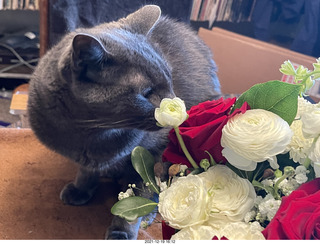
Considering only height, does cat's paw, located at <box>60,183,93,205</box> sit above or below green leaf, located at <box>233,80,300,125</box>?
below

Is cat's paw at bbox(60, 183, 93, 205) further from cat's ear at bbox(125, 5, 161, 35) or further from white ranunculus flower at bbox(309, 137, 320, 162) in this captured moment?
white ranunculus flower at bbox(309, 137, 320, 162)

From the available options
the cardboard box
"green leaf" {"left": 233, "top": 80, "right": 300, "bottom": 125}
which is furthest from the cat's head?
the cardboard box

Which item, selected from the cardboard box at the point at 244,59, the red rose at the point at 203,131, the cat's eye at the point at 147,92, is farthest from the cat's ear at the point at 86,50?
the cardboard box at the point at 244,59

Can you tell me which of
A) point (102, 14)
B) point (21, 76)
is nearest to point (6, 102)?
point (21, 76)

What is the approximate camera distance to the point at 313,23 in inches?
65.4

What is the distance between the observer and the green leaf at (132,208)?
1.67 ft

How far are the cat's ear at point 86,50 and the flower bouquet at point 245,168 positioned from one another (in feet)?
0.79

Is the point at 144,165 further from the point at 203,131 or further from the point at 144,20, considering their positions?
the point at 144,20

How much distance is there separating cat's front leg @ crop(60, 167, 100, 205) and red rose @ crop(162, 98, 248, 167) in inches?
21.5

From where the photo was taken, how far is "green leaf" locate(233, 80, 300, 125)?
0.49 meters

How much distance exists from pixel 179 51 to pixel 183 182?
0.68 meters

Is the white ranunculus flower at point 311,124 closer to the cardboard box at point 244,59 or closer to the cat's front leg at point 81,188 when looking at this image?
the cat's front leg at point 81,188

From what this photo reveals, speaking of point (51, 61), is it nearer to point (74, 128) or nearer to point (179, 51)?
point (74, 128)

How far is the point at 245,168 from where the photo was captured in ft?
1.59
